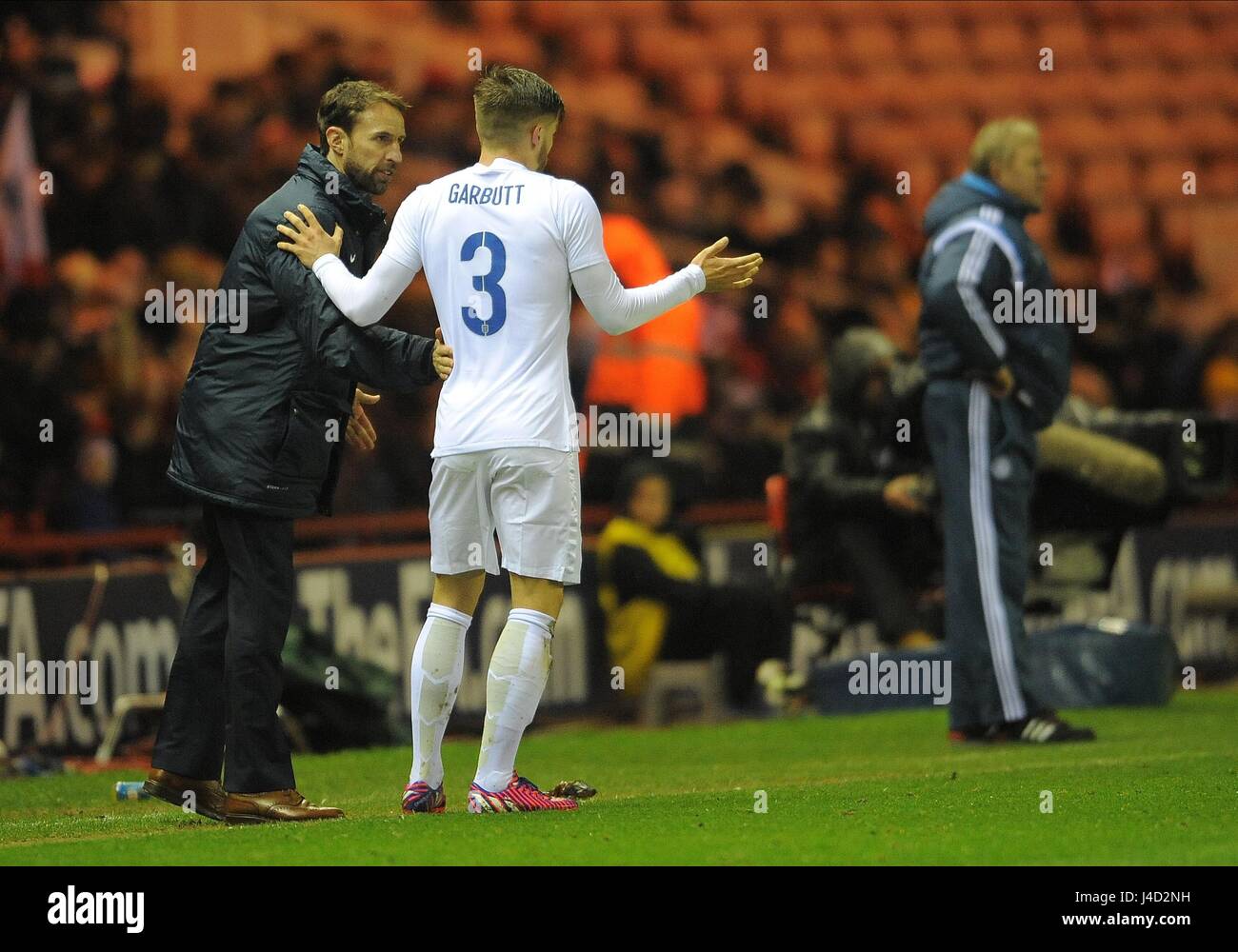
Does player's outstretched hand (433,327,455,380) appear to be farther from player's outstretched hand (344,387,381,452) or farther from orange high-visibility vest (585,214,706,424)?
orange high-visibility vest (585,214,706,424)

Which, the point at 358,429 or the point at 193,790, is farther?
the point at 358,429

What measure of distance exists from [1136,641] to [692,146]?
7.55 m

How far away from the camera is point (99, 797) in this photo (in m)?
7.14

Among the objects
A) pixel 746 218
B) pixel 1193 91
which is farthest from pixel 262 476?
pixel 1193 91

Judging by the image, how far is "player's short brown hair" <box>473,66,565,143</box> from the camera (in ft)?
18.5

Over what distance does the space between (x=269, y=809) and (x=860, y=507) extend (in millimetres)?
5689

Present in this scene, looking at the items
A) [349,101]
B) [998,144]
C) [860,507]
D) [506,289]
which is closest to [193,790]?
[506,289]

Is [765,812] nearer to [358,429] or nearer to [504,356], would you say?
[504,356]

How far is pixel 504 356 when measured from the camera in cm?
559

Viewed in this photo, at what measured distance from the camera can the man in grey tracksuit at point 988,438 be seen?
7.85m

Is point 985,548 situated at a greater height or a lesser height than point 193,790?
greater

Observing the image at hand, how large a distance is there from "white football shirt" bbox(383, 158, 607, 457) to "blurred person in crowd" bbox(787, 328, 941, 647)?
5.27m

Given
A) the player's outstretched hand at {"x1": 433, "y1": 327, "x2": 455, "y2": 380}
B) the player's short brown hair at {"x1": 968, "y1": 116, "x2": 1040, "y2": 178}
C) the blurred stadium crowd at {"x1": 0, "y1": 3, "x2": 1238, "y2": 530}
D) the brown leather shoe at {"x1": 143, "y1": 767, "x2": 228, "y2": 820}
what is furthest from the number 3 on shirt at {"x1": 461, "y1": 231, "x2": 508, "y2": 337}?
→ the blurred stadium crowd at {"x1": 0, "y1": 3, "x2": 1238, "y2": 530}

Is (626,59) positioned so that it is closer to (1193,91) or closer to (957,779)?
(1193,91)
